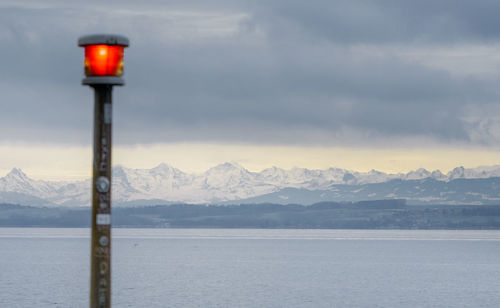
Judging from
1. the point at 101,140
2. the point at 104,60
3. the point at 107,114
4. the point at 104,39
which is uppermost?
the point at 104,39

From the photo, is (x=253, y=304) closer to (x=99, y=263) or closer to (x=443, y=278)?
(x=443, y=278)

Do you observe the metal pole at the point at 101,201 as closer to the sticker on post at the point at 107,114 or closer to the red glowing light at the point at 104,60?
the sticker on post at the point at 107,114

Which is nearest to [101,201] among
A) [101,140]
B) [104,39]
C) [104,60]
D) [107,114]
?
[101,140]

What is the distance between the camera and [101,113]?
42.1 feet

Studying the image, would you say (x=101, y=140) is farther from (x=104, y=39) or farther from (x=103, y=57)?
(x=104, y=39)

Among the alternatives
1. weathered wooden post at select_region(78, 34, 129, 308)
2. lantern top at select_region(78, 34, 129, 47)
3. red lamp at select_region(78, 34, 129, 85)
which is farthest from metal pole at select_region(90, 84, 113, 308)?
lantern top at select_region(78, 34, 129, 47)

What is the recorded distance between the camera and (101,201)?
12508 millimetres

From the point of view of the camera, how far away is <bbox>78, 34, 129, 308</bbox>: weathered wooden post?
12227 millimetres

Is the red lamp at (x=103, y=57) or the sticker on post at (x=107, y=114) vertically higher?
the red lamp at (x=103, y=57)

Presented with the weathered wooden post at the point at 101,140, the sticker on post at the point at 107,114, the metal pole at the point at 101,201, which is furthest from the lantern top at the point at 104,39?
the sticker on post at the point at 107,114

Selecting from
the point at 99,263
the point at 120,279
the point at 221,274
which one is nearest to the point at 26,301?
the point at 120,279

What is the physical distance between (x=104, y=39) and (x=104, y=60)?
12.4 inches

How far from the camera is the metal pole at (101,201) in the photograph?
1250 centimetres

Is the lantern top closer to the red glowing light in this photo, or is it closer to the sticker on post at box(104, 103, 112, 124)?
the red glowing light
